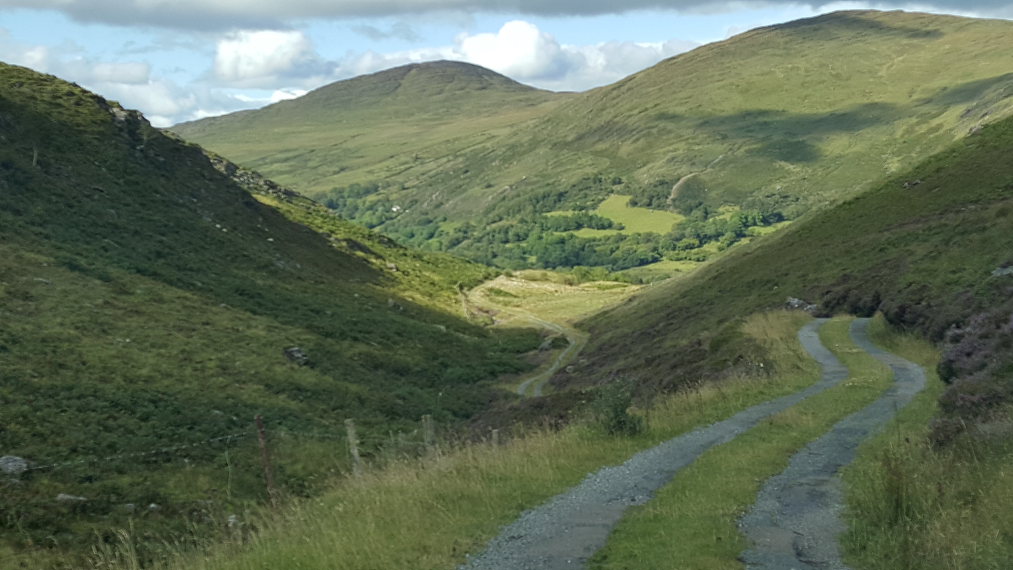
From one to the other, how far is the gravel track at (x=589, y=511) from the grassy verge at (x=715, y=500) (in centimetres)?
34

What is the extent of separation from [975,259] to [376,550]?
133 ft

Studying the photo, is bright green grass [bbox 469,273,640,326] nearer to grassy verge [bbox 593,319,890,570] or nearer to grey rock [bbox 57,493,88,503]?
grey rock [bbox 57,493,88,503]

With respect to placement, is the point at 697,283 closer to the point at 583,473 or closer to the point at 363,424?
the point at 363,424

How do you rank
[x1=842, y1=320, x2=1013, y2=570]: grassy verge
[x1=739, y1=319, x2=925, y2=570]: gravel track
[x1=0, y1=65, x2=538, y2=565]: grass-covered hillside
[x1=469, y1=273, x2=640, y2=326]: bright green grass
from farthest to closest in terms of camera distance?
[x1=469, y1=273, x2=640, y2=326]: bright green grass → [x1=0, y1=65, x2=538, y2=565]: grass-covered hillside → [x1=739, y1=319, x2=925, y2=570]: gravel track → [x1=842, y1=320, x2=1013, y2=570]: grassy verge

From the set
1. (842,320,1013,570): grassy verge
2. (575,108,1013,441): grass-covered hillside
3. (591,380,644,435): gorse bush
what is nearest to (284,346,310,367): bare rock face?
(575,108,1013,441): grass-covered hillside

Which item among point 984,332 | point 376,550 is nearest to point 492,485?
point 376,550

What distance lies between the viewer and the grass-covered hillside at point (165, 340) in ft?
89.8

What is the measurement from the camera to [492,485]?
50.2 ft

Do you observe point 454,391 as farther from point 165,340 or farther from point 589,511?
point 589,511

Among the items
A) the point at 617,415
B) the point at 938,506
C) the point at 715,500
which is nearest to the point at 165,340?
the point at 617,415

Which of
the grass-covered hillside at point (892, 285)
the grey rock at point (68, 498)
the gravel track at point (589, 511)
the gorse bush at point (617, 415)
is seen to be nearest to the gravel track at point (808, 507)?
the gravel track at point (589, 511)

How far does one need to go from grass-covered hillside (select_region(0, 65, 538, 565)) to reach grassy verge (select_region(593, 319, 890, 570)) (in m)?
11.5

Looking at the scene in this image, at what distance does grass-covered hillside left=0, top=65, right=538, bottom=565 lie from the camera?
2738 cm

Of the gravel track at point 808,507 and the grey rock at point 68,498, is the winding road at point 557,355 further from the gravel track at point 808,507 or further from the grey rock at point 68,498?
the gravel track at point 808,507
